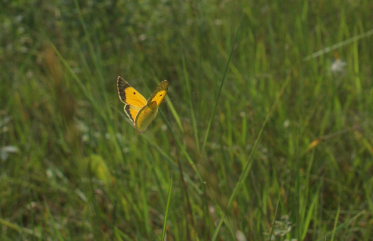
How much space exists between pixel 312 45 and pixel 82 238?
1.34m

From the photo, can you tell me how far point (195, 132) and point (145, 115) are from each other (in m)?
0.26

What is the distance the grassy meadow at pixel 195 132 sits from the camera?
145 cm

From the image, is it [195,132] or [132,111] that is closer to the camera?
[132,111]

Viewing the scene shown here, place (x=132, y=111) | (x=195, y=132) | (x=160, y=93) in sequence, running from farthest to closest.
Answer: (x=195, y=132), (x=132, y=111), (x=160, y=93)

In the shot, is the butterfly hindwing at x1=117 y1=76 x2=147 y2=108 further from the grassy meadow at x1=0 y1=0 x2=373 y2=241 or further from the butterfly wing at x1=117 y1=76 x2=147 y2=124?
the grassy meadow at x1=0 y1=0 x2=373 y2=241

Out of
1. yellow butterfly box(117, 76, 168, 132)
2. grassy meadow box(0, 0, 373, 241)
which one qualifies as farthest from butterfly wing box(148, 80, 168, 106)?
grassy meadow box(0, 0, 373, 241)

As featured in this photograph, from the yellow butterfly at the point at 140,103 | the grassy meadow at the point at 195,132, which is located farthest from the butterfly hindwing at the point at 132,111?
the grassy meadow at the point at 195,132

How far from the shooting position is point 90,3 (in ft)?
9.61

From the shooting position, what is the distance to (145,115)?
104 cm

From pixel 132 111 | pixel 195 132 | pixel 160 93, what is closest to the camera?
pixel 160 93

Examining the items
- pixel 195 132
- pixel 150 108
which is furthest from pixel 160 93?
pixel 195 132

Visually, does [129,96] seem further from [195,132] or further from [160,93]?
[195,132]

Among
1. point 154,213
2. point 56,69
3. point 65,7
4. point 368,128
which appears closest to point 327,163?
point 368,128

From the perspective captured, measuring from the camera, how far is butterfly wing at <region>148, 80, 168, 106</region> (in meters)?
0.96
